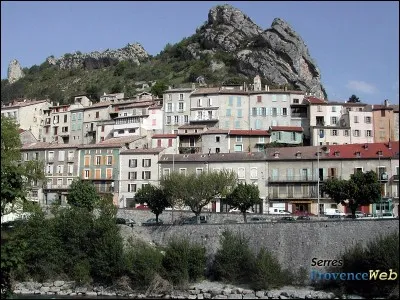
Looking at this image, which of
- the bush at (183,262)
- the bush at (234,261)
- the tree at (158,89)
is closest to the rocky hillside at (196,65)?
the tree at (158,89)

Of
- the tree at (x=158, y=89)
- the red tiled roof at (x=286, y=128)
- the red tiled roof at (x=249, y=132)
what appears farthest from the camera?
the tree at (x=158, y=89)

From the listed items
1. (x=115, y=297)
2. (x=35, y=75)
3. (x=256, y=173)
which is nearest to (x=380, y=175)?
(x=256, y=173)

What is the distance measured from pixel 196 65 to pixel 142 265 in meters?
78.3

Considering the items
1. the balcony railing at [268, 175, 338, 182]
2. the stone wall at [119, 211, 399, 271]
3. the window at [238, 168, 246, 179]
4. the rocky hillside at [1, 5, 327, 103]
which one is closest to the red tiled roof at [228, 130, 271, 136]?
the window at [238, 168, 246, 179]

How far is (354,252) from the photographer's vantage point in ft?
128

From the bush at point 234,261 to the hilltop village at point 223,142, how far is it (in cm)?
1748

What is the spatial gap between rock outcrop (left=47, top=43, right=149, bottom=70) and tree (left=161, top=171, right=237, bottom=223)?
89599 mm

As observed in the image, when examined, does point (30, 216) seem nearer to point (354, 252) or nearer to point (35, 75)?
point (354, 252)

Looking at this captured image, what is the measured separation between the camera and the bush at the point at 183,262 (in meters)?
40.8

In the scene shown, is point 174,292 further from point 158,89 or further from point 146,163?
point 158,89

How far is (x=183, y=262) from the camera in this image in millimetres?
41125

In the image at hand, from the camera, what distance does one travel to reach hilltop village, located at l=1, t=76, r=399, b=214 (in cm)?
6006

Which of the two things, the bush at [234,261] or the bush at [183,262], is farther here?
the bush at [234,261]

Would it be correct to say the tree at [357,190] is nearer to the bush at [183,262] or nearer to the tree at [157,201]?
the bush at [183,262]
